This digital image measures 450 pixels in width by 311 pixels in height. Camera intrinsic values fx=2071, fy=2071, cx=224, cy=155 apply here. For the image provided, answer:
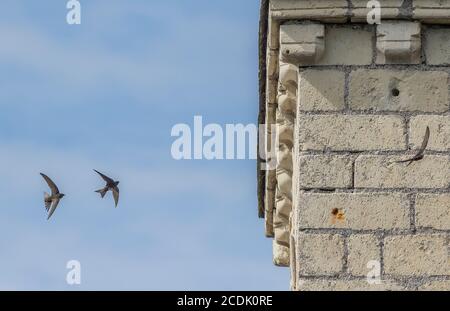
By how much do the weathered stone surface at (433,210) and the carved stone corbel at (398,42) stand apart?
0.90 m

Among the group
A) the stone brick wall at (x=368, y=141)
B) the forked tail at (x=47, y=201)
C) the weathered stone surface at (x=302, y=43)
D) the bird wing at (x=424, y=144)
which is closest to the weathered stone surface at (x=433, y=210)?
the stone brick wall at (x=368, y=141)

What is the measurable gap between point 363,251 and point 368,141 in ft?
2.32

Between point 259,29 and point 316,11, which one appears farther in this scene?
point 259,29

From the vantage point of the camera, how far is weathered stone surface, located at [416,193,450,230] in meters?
13.0

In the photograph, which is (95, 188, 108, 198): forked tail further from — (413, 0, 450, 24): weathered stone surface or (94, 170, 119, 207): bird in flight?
(413, 0, 450, 24): weathered stone surface

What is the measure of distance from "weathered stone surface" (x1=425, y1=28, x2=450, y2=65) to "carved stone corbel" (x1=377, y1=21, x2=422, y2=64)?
0.25 ft

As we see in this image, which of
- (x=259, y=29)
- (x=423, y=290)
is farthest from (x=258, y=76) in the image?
(x=423, y=290)

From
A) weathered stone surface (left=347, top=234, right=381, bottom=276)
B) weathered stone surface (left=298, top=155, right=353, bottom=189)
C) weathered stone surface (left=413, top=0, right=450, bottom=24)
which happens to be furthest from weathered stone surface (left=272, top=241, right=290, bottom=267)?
weathered stone surface (left=413, top=0, right=450, bottom=24)

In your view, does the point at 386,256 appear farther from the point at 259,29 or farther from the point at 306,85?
the point at 259,29

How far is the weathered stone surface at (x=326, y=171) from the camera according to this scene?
13047 mm

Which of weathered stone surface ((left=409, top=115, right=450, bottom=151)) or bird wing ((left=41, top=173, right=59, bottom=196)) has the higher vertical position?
weathered stone surface ((left=409, top=115, right=450, bottom=151))

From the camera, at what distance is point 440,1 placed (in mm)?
13188

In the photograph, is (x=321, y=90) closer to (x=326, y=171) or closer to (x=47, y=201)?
(x=326, y=171)
